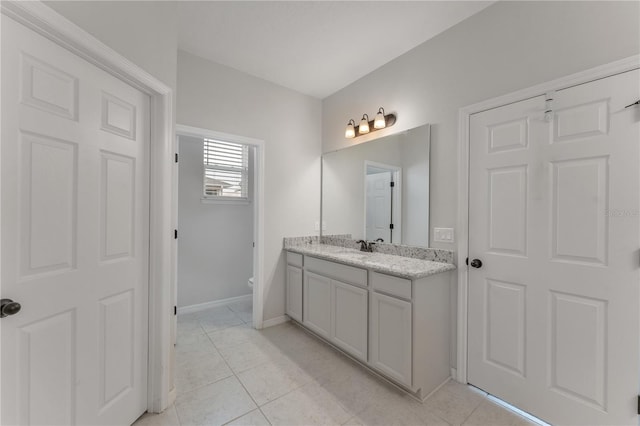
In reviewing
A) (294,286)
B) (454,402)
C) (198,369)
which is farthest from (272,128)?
(454,402)

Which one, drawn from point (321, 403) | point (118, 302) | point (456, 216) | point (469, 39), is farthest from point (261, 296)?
point (469, 39)

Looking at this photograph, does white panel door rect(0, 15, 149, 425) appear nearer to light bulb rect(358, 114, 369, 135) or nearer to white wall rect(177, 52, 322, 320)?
white wall rect(177, 52, 322, 320)

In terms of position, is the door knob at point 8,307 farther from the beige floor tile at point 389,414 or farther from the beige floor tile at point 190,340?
the beige floor tile at point 389,414

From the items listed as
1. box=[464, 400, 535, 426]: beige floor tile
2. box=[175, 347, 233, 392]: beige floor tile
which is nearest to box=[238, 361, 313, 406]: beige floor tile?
box=[175, 347, 233, 392]: beige floor tile

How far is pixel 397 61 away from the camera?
2482mm

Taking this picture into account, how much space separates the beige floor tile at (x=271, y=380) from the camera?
72.1 inches

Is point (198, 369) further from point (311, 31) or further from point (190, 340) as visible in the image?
point (311, 31)

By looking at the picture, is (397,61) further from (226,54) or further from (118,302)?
(118,302)

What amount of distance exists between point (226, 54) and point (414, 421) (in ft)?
10.8

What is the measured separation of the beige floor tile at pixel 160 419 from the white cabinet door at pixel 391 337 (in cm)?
138

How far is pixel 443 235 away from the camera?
6.89 feet

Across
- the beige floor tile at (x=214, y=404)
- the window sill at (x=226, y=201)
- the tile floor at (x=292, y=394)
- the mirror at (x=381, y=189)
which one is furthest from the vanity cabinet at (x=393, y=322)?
the window sill at (x=226, y=201)

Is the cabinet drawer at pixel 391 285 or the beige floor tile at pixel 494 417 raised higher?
the cabinet drawer at pixel 391 285

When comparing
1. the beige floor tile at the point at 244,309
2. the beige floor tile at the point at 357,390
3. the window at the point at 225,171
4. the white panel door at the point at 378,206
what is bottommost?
the beige floor tile at the point at 244,309
